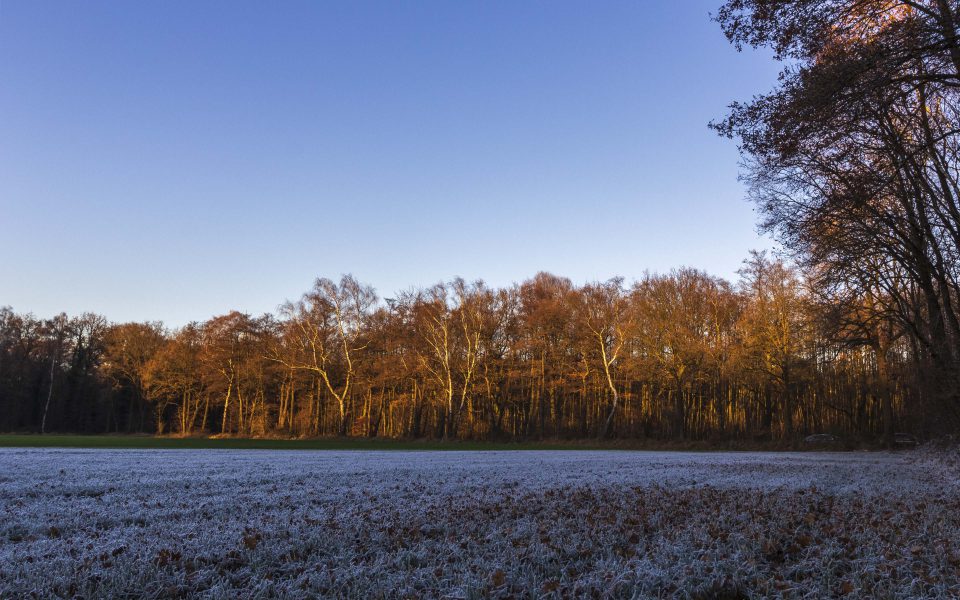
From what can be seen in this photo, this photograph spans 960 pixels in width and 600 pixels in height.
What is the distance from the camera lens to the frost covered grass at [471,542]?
3301 millimetres

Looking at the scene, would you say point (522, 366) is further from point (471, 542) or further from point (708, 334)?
point (471, 542)

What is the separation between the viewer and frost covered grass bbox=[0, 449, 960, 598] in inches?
130

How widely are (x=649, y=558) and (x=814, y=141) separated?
8.05 meters

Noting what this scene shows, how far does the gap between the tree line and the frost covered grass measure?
1801 cm

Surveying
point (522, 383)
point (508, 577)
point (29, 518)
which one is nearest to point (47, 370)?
point (522, 383)

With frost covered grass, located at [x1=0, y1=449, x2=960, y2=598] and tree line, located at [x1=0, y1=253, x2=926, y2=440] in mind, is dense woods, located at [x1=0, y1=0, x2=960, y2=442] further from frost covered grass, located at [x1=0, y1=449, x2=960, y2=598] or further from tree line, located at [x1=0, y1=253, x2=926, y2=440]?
frost covered grass, located at [x1=0, y1=449, x2=960, y2=598]

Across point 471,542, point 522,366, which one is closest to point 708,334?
point 522,366

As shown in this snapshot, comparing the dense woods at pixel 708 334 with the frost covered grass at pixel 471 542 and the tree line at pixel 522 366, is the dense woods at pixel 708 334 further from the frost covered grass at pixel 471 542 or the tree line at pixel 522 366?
the frost covered grass at pixel 471 542

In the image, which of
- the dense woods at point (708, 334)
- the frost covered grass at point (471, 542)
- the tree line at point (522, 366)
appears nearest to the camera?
the frost covered grass at point (471, 542)

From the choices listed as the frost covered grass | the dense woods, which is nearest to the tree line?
the dense woods

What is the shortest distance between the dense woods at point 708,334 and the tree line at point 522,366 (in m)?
0.18

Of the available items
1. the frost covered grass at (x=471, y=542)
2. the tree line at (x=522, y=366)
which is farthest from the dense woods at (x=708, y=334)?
the frost covered grass at (x=471, y=542)

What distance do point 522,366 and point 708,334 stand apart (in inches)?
514

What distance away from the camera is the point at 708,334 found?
121 feet
